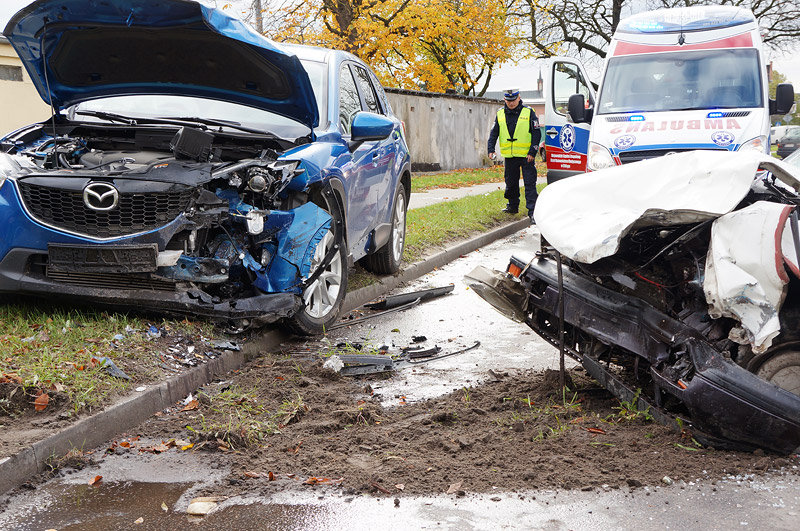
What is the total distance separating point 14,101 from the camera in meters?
19.6

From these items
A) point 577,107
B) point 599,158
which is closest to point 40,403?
point 599,158

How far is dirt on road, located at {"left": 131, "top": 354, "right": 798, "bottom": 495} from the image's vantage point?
3.53m

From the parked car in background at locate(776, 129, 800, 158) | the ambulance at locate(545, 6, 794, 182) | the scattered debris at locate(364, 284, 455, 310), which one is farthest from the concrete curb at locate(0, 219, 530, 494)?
the parked car in background at locate(776, 129, 800, 158)

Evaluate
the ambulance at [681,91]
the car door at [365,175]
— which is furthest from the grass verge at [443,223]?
the ambulance at [681,91]

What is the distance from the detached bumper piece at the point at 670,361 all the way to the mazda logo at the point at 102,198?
250 centimetres

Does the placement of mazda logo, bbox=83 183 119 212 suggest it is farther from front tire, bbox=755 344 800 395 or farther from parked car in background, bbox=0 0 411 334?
front tire, bbox=755 344 800 395

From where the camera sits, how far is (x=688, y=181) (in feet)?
13.2

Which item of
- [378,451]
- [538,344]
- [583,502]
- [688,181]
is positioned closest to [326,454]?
[378,451]

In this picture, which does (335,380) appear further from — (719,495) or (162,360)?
(719,495)

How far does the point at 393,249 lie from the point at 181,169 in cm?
346

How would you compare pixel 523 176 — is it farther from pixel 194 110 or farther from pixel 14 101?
pixel 14 101

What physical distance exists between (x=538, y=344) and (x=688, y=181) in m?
2.33

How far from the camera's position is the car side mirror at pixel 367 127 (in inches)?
251

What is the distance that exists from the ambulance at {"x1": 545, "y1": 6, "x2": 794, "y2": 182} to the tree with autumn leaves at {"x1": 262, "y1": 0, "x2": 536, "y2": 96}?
17385mm
